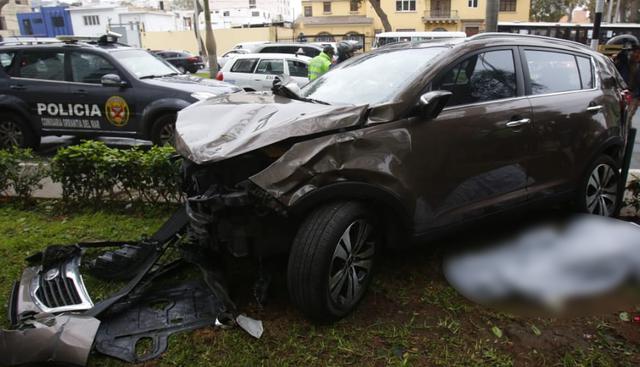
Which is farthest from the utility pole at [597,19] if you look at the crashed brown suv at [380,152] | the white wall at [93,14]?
the white wall at [93,14]

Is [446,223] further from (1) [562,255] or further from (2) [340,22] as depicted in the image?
(2) [340,22]

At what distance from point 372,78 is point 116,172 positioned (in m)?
2.65

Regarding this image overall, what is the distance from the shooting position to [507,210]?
3.80m

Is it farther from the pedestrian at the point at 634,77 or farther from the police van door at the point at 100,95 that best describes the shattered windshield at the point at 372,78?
the pedestrian at the point at 634,77

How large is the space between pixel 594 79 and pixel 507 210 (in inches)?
65.3

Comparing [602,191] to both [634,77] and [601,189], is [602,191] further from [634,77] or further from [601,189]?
[634,77]

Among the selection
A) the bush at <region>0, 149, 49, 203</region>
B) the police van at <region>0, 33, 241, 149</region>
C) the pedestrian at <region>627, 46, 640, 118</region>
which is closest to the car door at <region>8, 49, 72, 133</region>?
the police van at <region>0, 33, 241, 149</region>

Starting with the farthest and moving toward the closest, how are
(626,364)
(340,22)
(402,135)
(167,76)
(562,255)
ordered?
1. (340,22)
2. (167,76)
3. (562,255)
4. (402,135)
5. (626,364)

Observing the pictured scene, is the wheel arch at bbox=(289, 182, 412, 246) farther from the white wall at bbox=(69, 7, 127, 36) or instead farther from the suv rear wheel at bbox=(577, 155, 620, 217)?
the white wall at bbox=(69, 7, 127, 36)

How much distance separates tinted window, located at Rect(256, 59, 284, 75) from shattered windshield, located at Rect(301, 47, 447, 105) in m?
9.04

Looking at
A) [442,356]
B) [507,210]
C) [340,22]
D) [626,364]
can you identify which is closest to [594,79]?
[507,210]

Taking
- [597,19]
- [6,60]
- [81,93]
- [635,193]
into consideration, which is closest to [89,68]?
[81,93]

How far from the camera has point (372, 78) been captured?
369 centimetres

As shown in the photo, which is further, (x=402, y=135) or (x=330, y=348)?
(x=402, y=135)
